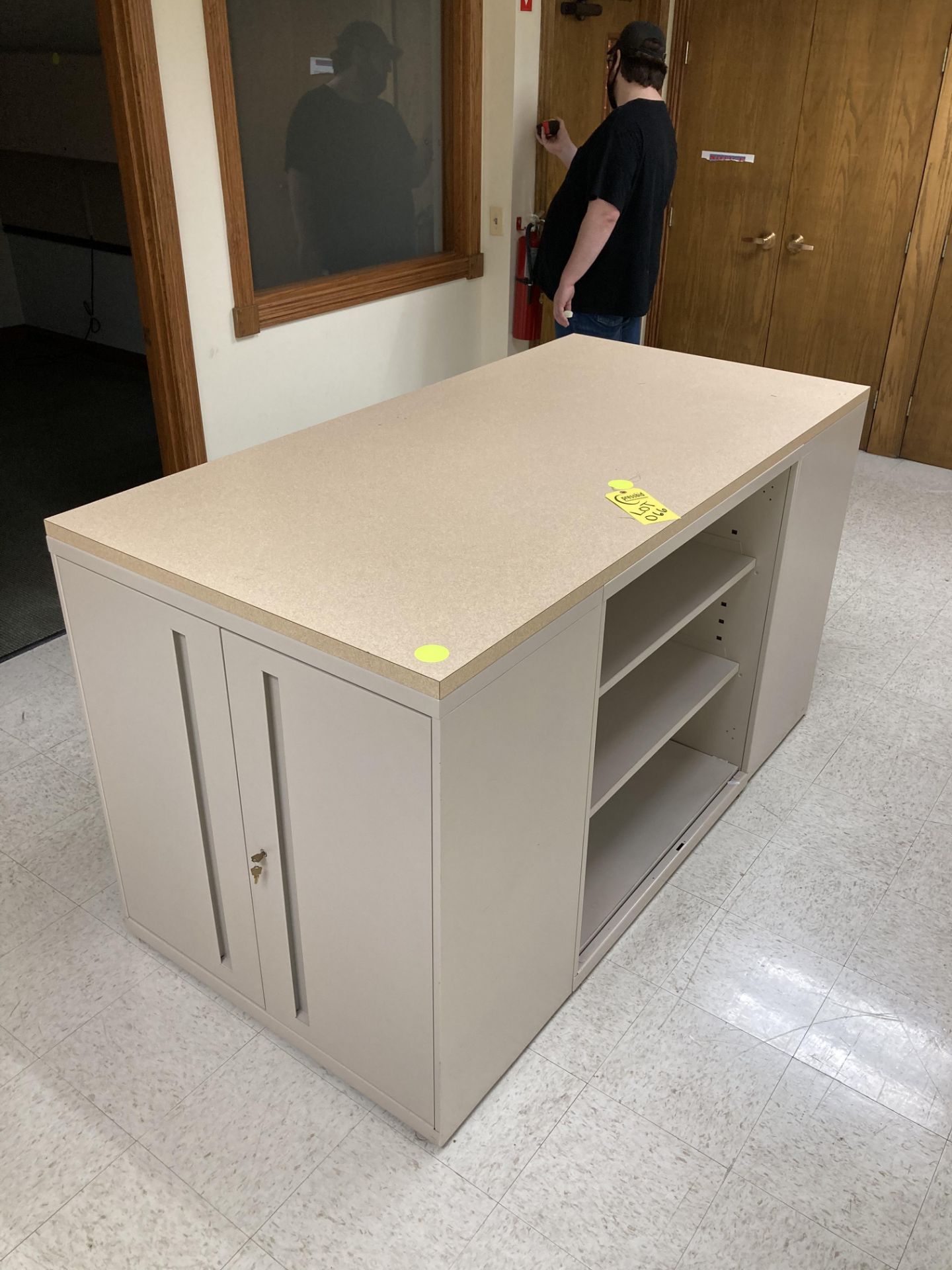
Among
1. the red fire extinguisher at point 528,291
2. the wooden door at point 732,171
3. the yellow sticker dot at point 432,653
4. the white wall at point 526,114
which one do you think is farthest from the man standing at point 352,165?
the yellow sticker dot at point 432,653

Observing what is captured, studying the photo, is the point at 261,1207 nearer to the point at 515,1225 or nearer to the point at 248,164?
the point at 515,1225

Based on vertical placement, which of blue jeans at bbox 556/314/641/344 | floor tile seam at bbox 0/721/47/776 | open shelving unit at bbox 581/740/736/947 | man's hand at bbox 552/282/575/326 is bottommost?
floor tile seam at bbox 0/721/47/776

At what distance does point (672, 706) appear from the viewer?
2154 millimetres

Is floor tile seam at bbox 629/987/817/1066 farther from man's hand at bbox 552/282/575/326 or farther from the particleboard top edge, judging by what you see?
man's hand at bbox 552/282/575/326

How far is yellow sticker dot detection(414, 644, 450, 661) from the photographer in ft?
4.00

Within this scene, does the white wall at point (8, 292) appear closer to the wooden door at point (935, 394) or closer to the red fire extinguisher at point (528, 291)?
the red fire extinguisher at point (528, 291)

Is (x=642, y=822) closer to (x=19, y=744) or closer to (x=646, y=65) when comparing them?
(x=19, y=744)

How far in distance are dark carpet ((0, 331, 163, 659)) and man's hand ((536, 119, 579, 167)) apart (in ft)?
6.81

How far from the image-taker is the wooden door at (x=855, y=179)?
12.8 ft

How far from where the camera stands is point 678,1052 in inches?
71.3

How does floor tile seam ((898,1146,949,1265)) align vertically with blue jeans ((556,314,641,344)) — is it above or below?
below

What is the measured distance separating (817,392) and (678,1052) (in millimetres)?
1469

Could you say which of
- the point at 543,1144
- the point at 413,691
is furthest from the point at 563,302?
the point at 543,1144

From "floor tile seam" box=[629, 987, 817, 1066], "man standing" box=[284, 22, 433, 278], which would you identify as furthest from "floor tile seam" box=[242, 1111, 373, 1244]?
"man standing" box=[284, 22, 433, 278]
